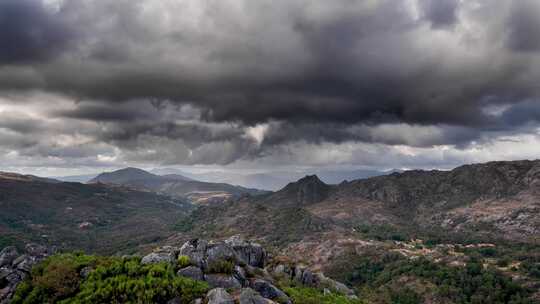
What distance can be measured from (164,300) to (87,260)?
18.4 meters

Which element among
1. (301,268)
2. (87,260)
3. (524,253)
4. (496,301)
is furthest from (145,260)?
(524,253)

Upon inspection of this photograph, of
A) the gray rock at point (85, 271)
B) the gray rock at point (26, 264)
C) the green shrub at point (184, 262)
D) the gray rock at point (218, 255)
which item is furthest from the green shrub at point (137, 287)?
the gray rock at point (26, 264)

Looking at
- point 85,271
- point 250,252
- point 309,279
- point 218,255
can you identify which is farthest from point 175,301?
point 309,279

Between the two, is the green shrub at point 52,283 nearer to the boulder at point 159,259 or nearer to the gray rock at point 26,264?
the gray rock at point 26,264

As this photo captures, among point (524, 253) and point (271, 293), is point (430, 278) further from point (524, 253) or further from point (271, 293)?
point (271, 293)

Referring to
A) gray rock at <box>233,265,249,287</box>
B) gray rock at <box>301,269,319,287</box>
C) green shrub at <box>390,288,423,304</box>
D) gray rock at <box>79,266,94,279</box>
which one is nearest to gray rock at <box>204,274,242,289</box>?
gray rock at <box>233,265,249,287</box>

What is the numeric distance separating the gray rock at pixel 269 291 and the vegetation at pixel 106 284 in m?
8.06

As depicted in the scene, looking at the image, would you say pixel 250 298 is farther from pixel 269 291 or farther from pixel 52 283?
pixel 52 283

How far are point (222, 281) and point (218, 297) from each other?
9822mm

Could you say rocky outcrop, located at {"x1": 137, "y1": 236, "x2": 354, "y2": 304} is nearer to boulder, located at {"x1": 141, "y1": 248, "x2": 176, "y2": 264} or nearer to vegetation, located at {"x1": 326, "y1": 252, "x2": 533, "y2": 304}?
boulder, located at {"x1": 141, "y1": 248, "x2": 176, "y2": 264}

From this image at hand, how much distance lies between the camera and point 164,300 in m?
42.6

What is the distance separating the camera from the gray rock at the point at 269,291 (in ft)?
154

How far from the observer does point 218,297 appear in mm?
39844

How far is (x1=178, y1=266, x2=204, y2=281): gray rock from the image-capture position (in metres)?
49.8
